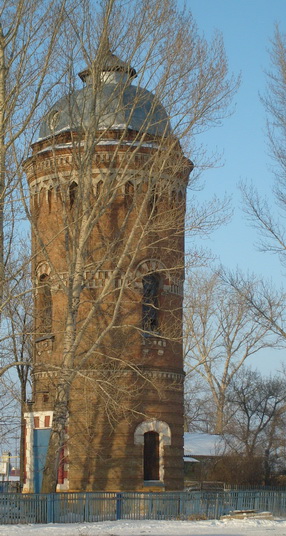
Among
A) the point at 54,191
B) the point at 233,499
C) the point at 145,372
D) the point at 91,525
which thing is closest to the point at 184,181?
the point at 54,191

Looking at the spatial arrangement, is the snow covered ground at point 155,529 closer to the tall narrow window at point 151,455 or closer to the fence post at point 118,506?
the fence post at point 118,506

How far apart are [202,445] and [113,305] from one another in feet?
58.1

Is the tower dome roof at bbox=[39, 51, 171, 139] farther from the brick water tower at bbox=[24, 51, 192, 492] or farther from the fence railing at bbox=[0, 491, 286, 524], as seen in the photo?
the fence railing at bbox=[0, 491, 286, 524]

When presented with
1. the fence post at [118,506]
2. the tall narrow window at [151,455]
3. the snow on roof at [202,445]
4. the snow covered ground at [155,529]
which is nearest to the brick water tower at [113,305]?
the tall narrow window at [151,455]

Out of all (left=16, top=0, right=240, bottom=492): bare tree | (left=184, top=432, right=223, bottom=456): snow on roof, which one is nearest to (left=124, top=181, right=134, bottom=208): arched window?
(left=16, top=0, right=240, bottom=492): bare tree

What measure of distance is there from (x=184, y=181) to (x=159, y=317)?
4396 mm

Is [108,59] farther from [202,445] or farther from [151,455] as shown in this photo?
[202,445]

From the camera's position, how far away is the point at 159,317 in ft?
82.1

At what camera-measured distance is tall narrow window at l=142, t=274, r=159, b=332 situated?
975 inches

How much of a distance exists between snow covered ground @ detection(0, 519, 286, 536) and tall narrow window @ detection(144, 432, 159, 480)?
3626 mm

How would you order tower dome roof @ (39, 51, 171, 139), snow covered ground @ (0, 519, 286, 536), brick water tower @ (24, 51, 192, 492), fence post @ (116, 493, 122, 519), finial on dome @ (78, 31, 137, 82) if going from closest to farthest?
snow covered ground @ (0, 519, 286, 536) → fence post @ (116, 493, 122, 519) → finial on dome @ (78, 31, 137, 82) → tower dome roof @ (39, 51, 171, 139) → brick water tower @ (24, 51, 192, 492)

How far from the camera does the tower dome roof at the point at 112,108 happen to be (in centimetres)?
2191

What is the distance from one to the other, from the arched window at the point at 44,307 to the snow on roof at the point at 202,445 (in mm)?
14508

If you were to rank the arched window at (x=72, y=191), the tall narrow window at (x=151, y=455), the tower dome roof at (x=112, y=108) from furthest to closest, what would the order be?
the arched window at (x=72, y=191), the tall narrow window at (x=151, y=455), the tower dome roof at (x=112, y=108)
